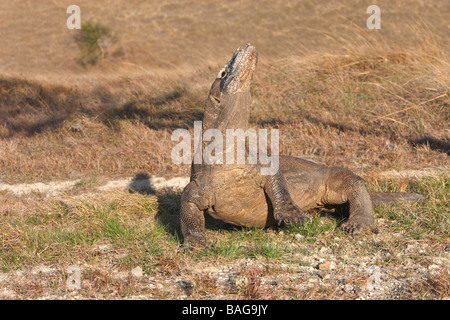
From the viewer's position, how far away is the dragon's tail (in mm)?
4969

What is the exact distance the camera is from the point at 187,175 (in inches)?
269

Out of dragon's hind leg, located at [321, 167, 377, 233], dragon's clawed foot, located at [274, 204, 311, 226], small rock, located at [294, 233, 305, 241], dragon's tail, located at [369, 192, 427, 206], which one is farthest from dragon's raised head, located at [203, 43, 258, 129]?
dragon's tail, located at [369, 192, 427, 206]

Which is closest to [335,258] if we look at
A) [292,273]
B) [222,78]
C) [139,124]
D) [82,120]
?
[292,273]

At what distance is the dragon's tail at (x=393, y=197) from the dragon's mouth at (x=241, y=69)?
184 centimetres

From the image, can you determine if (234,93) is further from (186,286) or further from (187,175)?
Answer: (187,175)

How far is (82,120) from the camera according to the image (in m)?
9.25

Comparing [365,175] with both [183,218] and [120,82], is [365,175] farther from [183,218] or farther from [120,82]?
[120,82]

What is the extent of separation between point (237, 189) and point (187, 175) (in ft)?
9.20

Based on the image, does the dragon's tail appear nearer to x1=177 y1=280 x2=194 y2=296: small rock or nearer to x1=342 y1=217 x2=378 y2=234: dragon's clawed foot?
x1=342 y1=217 x2=378 y2=234: dragon's clawed foot

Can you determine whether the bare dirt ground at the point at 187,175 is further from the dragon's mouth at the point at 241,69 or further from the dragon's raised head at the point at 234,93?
the dragon's mouth at the point at 241,69

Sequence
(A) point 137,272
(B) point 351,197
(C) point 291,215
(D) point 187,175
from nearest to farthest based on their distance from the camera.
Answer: (A) point 137,272
(C) point 291,215
(B) point 351,197
(D) point 187,175

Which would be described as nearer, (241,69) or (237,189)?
(241,69)

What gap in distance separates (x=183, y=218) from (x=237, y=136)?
0.77 metres

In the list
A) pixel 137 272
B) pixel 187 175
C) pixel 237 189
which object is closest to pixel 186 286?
pixel 137 272
